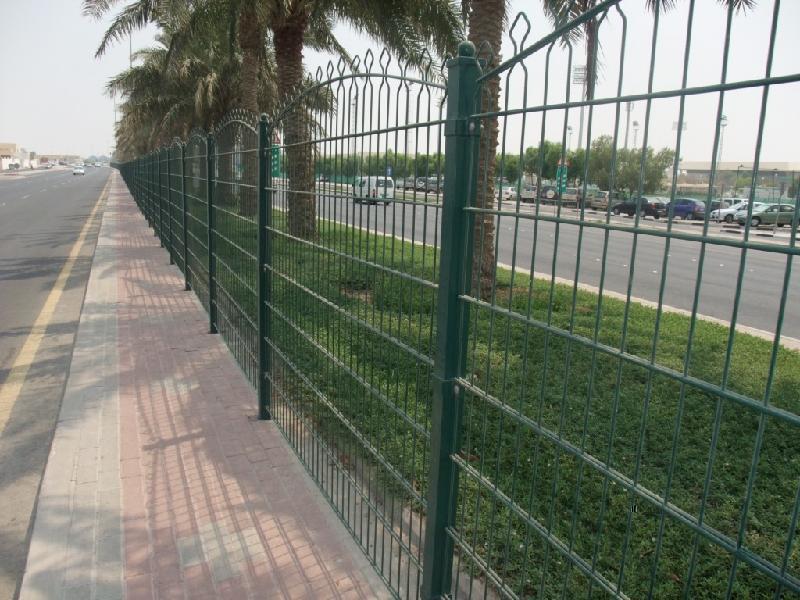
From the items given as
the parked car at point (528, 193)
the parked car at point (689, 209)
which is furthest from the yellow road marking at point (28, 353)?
the parked car at point (689, 209)

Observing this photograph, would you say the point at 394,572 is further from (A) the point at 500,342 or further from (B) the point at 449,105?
(A) the point at 500,342

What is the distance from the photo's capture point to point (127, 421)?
4906mm

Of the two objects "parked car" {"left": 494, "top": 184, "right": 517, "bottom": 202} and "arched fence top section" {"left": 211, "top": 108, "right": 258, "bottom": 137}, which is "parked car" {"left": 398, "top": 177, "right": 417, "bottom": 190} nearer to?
"parked car" {"left": 494, "top": 184, "right": 517, "bottom": 202}

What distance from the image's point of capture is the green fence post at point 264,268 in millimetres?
4469

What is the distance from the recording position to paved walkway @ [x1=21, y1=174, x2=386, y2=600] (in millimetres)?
3047

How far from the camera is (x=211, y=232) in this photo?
22.3 ft

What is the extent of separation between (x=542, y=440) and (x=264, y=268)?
2.32m

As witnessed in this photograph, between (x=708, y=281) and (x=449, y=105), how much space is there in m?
12.8

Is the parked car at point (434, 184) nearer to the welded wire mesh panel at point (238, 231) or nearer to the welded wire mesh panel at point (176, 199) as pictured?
the welded wire mesh panel at point (238, 231)

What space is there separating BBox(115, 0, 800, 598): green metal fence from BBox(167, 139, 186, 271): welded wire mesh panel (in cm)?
203

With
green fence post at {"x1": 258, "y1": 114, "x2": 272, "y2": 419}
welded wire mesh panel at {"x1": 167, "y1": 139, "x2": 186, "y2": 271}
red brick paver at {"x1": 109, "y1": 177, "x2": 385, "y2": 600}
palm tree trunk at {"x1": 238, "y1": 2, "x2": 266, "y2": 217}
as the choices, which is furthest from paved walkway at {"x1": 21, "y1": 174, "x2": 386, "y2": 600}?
palm tree trunk at {"x1": 238, "y1": 2, "x2": 266, "y2": 217}

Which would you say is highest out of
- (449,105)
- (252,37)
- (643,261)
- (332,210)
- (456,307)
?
(252,37)

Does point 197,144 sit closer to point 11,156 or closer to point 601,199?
point 601,199

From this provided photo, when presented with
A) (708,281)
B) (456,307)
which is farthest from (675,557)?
(708,281)
